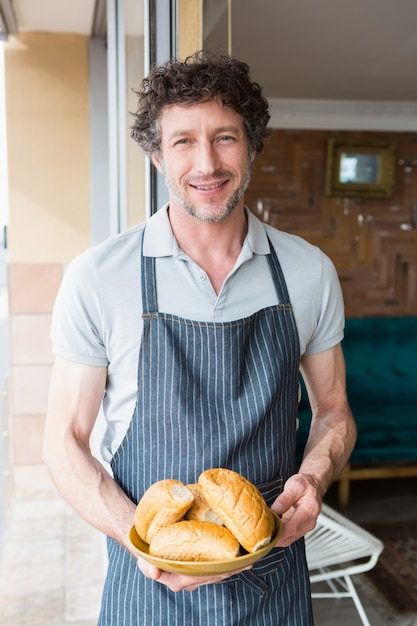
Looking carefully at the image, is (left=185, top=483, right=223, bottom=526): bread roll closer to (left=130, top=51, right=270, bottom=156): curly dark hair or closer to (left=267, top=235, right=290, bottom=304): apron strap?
(left=267, top=235, right=290, bottom=304): apron strap

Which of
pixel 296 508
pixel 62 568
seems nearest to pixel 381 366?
pixel 62 568

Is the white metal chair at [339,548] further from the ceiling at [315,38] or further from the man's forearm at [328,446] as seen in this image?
the ceiling at [315,38]

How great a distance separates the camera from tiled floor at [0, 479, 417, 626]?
124 inches

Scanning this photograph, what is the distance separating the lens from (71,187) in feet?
14.3

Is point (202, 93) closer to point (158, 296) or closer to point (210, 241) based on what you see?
point (210, 241)

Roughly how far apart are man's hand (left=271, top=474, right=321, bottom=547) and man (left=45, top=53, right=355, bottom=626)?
0.6 inches

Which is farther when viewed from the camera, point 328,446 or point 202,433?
point 328,446

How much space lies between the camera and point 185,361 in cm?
133

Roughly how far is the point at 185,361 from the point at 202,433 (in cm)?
14

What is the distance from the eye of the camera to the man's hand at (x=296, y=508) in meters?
1.17

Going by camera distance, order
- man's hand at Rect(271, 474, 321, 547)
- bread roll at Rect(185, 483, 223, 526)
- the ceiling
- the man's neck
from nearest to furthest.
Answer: bread roll at Rect(185, 483, 223, 526) < man's hand at Rect(271, 474, 321, 547) < the man's neck < the ceiling

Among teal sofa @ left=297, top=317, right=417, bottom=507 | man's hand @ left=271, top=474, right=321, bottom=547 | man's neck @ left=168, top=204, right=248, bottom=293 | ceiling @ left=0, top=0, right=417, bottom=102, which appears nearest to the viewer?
man's hand @ left=271, top=474, right=321, bottom=547

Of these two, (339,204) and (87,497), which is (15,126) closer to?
(339,204)

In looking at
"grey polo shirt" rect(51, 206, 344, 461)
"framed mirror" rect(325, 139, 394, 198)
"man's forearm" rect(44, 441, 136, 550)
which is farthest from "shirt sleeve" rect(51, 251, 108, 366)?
"framed mirror" rect(325, 139, 394, 198)
